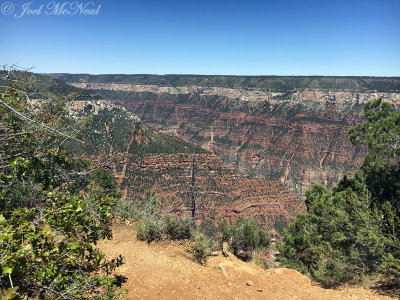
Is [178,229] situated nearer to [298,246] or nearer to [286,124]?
[298,246]

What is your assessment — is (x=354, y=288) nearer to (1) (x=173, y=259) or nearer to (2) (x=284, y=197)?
(1) (x=173, y=259)

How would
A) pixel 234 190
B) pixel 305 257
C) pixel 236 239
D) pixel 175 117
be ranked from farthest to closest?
pixel 175 117
pixel 234 190
pixel 236 239
pixel 305 257

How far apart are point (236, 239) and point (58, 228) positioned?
791 inches

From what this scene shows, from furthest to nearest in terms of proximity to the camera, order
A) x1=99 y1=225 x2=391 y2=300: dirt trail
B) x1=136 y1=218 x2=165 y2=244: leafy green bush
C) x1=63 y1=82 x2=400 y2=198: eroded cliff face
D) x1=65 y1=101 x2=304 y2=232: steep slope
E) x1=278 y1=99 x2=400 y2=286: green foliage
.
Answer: x1=63 y1=82 x2=400 y2=198: eroded cliff face < x1=65 y1=101 x2=304 y2=232: steep slope < x1=136 y1=218 x2=165 y2=244: leafy green bush < x1=278 y1=99 x2=400 y2=286: green foliage < x1=99 y1=225 x2=391 y2=300: dirt trail

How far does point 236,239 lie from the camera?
2180 centimetres

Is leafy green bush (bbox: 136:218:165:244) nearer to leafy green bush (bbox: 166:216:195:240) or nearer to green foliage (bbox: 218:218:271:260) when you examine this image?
leafy green bush (bbox: 166:216:195:240)

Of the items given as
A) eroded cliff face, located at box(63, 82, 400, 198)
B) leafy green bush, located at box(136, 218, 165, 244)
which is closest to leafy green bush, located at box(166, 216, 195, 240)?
leafy green bush, located at box(136, 218, 165, 244)

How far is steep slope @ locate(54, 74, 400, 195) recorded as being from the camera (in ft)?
357

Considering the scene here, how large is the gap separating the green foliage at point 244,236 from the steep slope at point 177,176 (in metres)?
18.3

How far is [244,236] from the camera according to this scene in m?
23.1

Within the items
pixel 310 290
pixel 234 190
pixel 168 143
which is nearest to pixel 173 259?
pixel 310 290

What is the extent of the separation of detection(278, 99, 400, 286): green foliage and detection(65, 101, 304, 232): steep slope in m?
23.9

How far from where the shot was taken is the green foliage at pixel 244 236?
2177 centimetres

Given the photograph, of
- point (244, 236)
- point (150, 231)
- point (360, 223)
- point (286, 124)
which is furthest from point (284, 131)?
point (150, 231)
